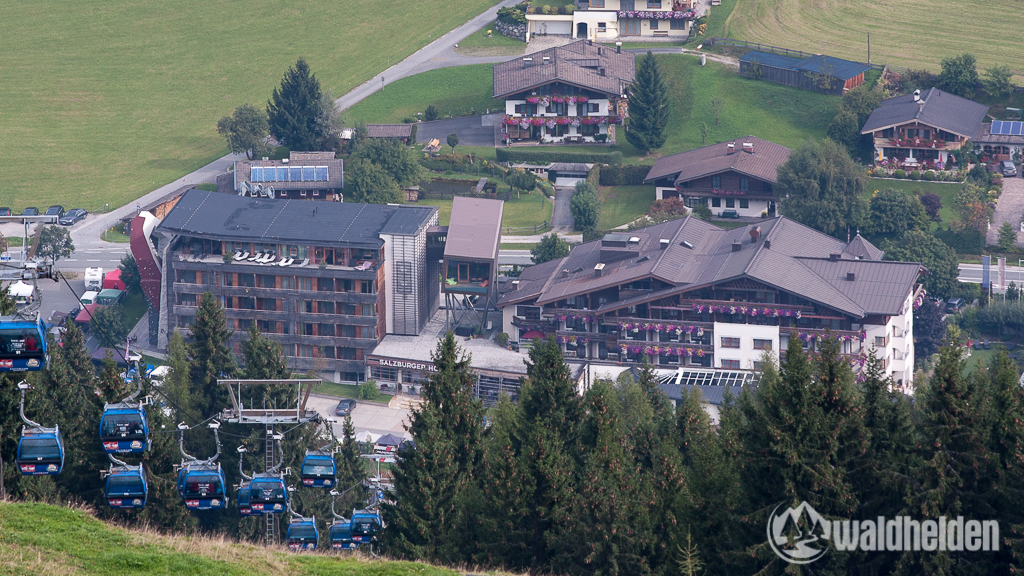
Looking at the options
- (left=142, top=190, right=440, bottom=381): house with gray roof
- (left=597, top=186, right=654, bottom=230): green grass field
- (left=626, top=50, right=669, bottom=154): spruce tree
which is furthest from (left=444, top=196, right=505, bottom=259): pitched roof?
(left=626, top=50, right=669, bottom=154): spruce tree

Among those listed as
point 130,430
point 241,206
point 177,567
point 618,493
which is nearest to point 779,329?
point 241,206

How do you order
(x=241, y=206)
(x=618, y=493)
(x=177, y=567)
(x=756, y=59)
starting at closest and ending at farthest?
(x=177, y=567), (x=618, y=493), (x=241, y=206), (x=756, y=59)

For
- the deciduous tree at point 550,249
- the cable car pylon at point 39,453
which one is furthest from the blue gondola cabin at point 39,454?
the deciduous tree at point 550,249

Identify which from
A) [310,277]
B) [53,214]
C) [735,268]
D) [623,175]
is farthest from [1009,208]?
[53,214]

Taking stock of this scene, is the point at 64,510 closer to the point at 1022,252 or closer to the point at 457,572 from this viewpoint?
the point at 457,572

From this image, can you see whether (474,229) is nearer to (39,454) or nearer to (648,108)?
(648,108)

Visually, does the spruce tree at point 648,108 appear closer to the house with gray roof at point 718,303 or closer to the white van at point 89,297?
the house with gray roof at point 718,303

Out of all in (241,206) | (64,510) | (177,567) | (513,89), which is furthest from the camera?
(513,89)
